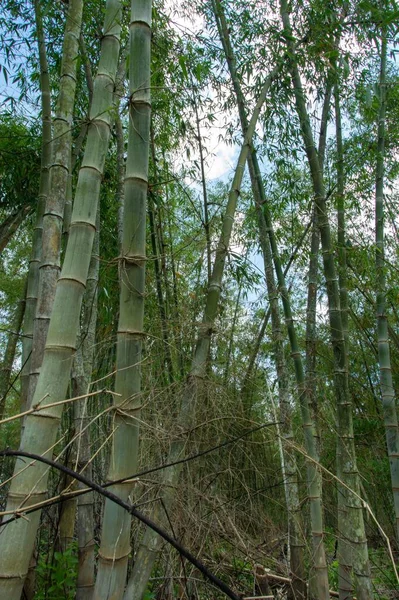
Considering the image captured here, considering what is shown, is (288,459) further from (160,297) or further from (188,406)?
(160,297)

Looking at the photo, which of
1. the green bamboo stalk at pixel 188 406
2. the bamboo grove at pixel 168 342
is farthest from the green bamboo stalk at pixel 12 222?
the green bamboo stalk at pixel 188 406

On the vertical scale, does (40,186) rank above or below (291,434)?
above

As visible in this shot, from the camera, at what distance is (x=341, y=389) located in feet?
9.32

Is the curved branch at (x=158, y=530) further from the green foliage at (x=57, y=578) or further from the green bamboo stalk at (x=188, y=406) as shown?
the green foliage at (x=57, y=578)

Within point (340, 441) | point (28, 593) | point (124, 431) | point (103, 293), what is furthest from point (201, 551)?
point (103, 293)

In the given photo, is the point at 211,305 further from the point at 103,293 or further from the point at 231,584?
the point at 103,293

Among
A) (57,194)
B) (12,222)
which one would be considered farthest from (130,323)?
(12,222)

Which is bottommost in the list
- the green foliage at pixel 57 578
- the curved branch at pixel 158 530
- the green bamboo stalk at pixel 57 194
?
the green foliage at pixel 57 578

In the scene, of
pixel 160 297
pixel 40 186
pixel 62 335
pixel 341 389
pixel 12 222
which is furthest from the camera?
pixel 12 222

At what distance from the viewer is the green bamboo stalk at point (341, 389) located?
2.68 metres

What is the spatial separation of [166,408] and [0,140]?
3.61 m

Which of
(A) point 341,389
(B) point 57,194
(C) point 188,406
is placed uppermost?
(B) point 57,194

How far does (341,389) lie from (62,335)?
6.43ft

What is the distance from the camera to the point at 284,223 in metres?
5.16
